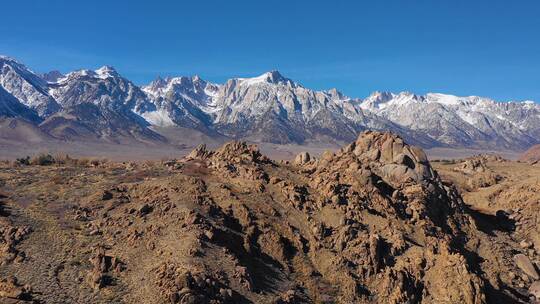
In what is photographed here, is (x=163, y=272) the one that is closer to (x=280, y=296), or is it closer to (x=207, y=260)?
(x=207, y=260)

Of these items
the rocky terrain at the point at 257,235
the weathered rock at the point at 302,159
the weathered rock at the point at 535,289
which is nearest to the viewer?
the rocky terrain at the point at 257,235

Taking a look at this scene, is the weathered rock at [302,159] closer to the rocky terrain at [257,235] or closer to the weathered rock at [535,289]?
the rocky terrain at [257,235]

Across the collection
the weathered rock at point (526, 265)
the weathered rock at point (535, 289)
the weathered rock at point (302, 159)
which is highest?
the weathered rock at point (302, 159)

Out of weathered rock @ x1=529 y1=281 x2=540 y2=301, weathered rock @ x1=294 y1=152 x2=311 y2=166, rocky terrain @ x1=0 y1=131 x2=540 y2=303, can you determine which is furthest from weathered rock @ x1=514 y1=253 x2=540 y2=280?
weathered rock @ x1=294 y1=152 x2=311 y2=166

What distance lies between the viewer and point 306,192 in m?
38.2

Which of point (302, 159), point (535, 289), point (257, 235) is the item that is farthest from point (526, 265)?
point (302, 159)

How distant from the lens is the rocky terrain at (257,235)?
27.2 meters

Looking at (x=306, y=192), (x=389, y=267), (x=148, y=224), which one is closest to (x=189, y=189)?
(x=148, y=224)

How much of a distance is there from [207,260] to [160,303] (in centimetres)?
426

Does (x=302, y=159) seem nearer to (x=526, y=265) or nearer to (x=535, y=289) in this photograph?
(x=526, y=265)

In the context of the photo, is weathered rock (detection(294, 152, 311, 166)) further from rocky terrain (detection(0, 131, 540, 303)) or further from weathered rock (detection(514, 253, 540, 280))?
weathered rock (detection(514, 253, 540, 280))

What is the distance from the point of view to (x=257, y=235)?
32969 millimetres

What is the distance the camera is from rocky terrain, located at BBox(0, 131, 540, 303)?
27.2 m

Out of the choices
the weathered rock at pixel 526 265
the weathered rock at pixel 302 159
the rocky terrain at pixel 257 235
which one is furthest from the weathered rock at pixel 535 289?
the weathered rock at pixel 302 159
